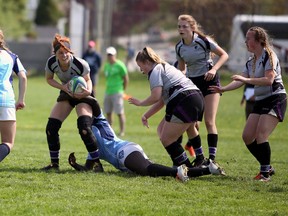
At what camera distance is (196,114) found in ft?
29.8

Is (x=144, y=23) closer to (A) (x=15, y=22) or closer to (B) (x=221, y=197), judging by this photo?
(A) (x=15, y=22)

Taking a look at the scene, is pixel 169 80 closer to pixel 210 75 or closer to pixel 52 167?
pixel 210 75

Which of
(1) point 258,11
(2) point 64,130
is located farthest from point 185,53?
(1) point 258,11

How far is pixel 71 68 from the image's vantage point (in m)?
9.73

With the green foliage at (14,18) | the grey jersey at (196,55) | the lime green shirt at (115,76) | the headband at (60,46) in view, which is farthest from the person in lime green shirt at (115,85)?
the green foliage at (14,18)

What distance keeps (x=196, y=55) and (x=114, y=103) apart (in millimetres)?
8227

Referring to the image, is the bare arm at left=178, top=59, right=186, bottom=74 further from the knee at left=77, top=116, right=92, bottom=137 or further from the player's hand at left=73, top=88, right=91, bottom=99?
the knee at left=77, top=116, right=92, bottom=137

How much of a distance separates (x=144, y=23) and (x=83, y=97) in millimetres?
55872

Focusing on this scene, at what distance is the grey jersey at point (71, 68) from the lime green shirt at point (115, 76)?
831 centimetres

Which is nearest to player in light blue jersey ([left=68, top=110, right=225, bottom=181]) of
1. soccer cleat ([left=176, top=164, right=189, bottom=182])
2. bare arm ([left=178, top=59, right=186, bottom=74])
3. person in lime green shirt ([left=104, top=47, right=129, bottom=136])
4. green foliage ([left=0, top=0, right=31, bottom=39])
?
soccer cleat ([left=176, top=164, right=189, bottom=182])

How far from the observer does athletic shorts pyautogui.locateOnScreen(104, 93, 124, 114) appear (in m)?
18.3

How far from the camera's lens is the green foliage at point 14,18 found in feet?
156

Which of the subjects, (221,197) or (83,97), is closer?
(221,197)

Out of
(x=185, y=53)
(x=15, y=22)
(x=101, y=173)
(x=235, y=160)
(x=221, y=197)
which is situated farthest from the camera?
(x=15, y=22)
